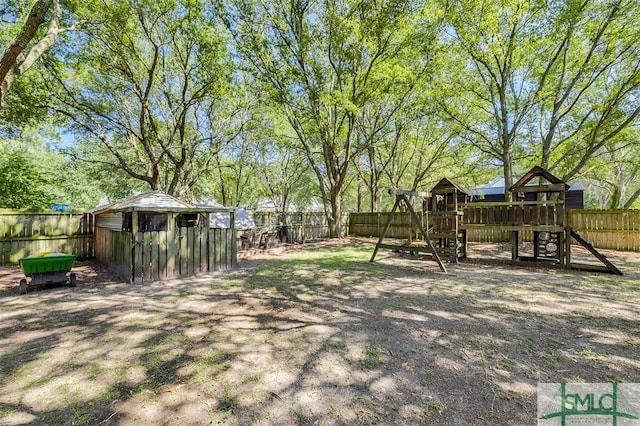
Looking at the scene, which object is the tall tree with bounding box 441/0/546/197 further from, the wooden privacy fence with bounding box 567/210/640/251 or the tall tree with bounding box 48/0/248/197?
the tall tree with bounding box 48/0/248/197

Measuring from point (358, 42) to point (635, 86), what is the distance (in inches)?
430

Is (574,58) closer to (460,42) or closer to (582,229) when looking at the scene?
(460,42)

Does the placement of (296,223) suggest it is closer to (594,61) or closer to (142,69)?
(142,69)

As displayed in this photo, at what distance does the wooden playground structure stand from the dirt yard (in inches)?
78.1

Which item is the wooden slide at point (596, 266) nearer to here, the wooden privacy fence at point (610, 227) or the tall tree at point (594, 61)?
the wooden privacy fence at point (610, 227)

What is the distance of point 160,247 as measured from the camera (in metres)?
6.98

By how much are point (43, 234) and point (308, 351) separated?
1164cm

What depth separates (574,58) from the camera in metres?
11.6

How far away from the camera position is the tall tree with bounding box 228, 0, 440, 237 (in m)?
11.1

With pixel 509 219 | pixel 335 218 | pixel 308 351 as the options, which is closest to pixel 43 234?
pixel 308 351

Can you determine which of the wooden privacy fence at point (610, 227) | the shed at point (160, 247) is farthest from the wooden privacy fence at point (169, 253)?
the wooden privacy fence at point (610, 227)

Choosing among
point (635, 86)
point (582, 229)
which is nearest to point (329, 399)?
point (582, 229)

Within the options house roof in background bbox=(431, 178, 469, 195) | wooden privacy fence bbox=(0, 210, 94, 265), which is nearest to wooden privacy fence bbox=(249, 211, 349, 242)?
wooden privacy fence bbox=(0, 210, 94, 265)

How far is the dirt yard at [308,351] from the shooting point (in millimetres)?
2246
